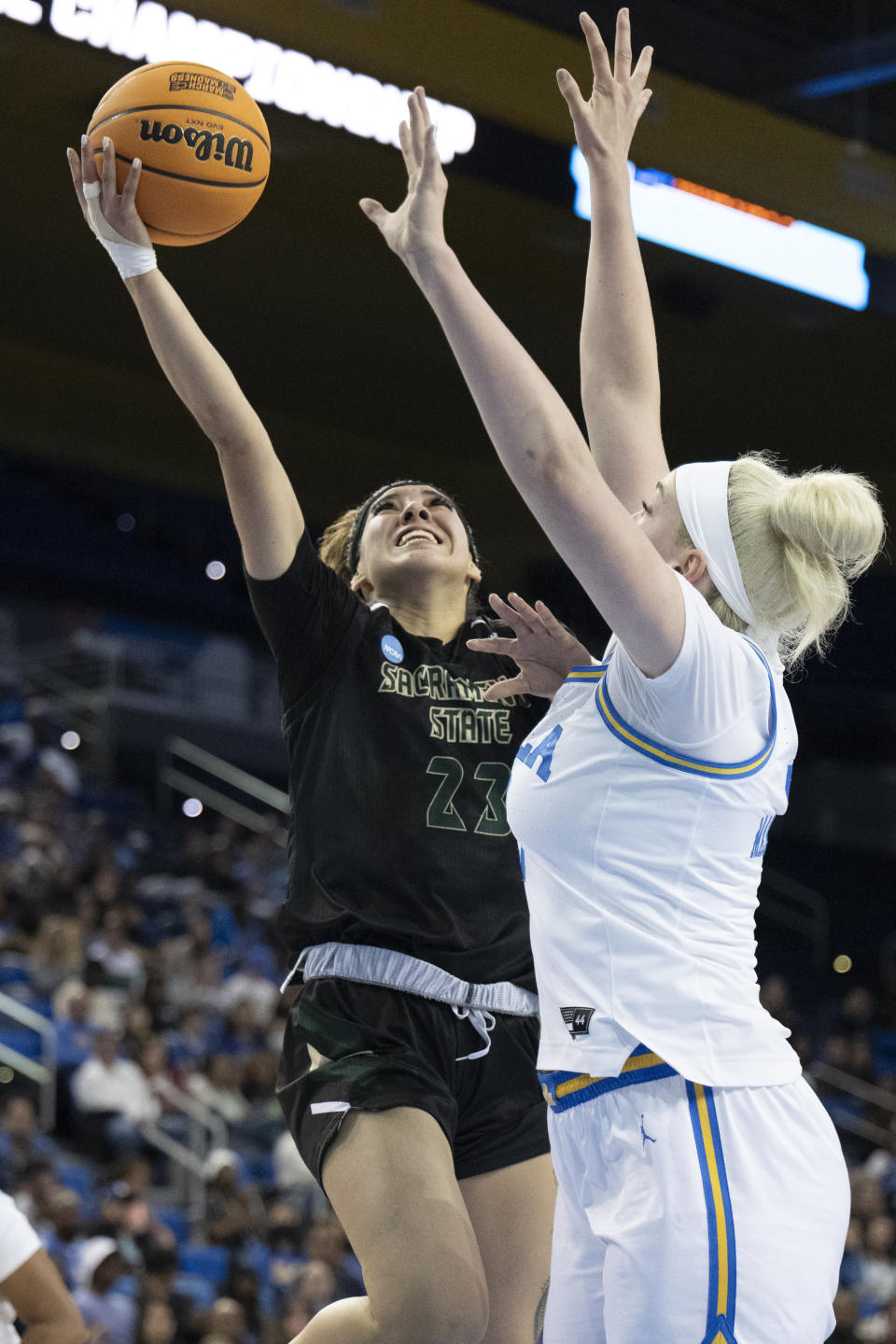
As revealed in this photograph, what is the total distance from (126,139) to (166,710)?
48.1 ft

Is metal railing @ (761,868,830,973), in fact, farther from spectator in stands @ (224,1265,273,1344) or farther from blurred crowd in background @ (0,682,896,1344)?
spectator in stands @ (224,1265,273,1344)

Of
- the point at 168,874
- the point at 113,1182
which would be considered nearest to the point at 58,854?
the point at 168,874

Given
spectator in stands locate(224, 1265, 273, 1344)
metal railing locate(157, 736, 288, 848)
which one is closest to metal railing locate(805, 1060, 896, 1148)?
metal railing locate(157, 736, 288, 848)

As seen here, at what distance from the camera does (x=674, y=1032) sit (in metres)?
2.35

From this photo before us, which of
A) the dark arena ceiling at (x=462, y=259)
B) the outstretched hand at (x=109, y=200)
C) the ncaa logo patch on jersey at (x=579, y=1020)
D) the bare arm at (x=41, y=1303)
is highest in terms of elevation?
the dark arena ceiling at (x=462, y=259)

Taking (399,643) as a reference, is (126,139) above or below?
above

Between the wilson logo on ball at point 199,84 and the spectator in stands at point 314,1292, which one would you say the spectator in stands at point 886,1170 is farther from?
the wilson logo on ball at point 199,84

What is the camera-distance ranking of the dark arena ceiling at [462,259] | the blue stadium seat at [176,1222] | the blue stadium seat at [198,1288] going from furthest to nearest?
the blue stadium seat at [176,1222] → the dark arena ceiling at [462,259] → the blue stadium seat at [198,1288]

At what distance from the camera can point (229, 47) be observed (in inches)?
300

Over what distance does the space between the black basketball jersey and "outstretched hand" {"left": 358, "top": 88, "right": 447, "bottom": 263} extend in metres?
1.14

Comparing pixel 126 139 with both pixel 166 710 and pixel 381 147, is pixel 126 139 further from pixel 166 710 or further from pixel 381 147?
pixel 166 710

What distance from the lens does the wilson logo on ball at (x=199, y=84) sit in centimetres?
348

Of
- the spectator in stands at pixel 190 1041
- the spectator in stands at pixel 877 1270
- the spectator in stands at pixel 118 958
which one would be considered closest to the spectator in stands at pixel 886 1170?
the spectator in stands at pixel 877 1270

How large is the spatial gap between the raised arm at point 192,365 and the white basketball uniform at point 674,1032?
1.06 metres
